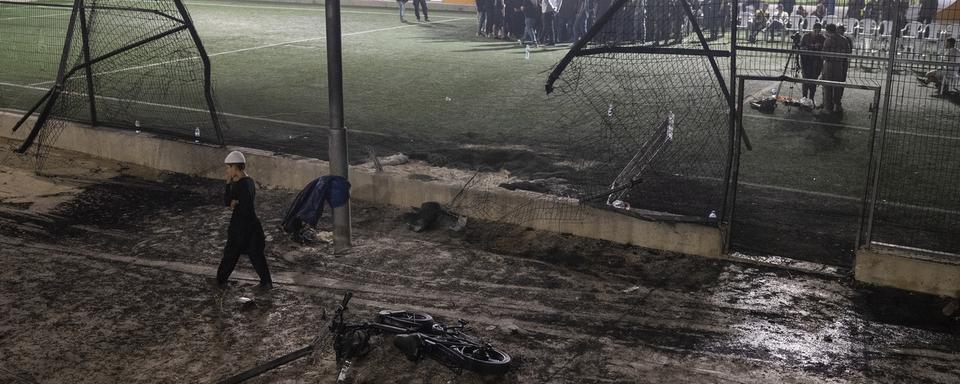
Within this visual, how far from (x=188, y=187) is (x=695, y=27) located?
24.5 feet

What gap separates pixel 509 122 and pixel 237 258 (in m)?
8.04

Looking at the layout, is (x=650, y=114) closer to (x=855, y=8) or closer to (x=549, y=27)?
(x=855, y=8)

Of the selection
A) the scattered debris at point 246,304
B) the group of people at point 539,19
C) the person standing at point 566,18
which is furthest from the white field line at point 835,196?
the person standing at point 566,18

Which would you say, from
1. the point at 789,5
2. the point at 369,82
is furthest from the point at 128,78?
the point at 789,5

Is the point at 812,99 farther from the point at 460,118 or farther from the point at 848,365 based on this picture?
the point at 848,365

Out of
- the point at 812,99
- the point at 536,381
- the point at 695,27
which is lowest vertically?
the point at 536,381

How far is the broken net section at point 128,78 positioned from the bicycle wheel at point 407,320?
6.61 metres

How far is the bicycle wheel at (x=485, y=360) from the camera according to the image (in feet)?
27.5

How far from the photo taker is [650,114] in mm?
15711

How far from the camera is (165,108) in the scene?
1812 centimetres

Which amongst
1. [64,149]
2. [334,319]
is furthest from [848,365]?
[64,149]

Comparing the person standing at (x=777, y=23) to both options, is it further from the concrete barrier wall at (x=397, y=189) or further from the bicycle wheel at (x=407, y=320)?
the bicycle wheel at (x=407, y=320)

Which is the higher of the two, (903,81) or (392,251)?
(903,81)

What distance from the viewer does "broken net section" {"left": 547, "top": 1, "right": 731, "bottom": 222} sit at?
40.0 ft
